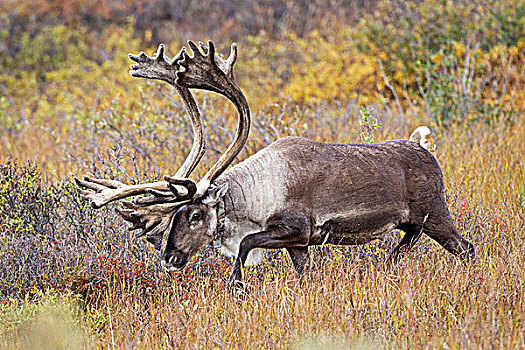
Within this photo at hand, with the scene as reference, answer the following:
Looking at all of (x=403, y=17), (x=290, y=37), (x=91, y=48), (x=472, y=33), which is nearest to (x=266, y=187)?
(x=472, y=33)

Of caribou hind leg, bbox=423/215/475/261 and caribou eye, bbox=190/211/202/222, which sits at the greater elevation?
caribou eye, bbox=190/211/202/222

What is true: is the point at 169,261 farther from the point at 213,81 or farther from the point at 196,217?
the point at 213,81

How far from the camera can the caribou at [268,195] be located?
168 inches

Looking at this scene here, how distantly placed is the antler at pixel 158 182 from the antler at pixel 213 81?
93 mm

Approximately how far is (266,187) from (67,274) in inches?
68.8

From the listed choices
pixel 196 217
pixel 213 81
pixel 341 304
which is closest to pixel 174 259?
pixel 196 217

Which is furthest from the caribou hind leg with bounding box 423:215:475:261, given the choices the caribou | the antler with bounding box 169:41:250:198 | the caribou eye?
the caribou eye

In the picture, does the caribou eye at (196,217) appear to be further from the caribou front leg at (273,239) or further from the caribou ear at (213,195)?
the caribou front leg at (273,239)

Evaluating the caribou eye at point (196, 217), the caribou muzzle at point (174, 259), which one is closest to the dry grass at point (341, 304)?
the caribou muzzle at point (174, 259)

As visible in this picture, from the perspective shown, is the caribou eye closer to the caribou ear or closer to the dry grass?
the caribou ear

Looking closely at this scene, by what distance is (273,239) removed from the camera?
4.26m

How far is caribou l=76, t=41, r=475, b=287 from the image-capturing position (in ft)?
14.0

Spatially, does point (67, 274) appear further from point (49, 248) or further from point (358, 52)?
point (358, 52)

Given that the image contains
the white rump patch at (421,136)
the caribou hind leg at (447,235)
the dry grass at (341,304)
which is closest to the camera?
the dry grass at (341,304)
